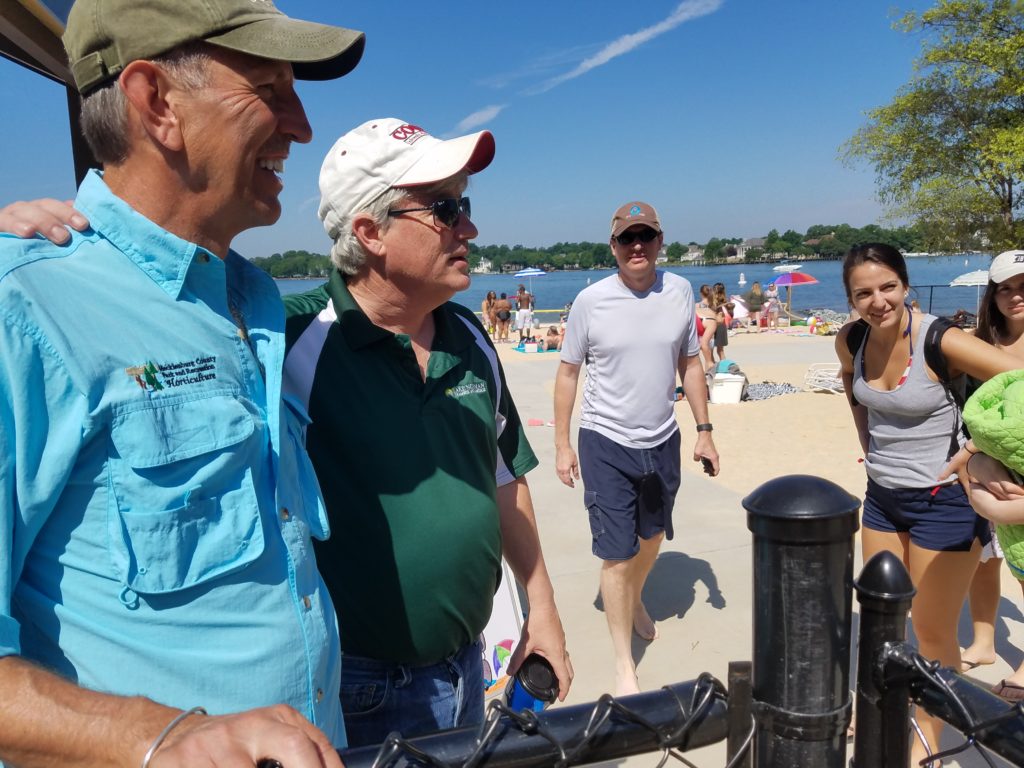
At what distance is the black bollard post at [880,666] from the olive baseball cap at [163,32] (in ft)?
4.23

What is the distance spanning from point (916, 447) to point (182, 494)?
304 centimetres

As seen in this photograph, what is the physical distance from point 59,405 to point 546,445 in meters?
7.71

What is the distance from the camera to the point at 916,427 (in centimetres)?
318

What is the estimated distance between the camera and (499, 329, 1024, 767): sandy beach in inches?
154

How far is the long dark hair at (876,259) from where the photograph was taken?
3293 millimetres

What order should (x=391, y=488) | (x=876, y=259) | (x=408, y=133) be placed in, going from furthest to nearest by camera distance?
→ (x=876, y=259) → (x=408, y=133) → (x=391, y=488)

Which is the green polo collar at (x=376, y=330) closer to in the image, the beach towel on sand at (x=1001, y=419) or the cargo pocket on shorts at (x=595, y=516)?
the beach towel on sand at (x=1001, y=419)

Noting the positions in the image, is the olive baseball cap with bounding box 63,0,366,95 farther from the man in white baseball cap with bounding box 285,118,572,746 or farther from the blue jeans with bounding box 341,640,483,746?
the blue jeans with bounding box 341,640,483,746

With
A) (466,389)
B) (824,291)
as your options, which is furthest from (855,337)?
(824,291)

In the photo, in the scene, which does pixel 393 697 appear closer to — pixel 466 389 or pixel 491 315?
pixel 466 389

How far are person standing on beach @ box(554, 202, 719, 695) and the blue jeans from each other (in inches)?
78.3

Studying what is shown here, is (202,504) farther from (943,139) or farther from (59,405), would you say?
(943,139)

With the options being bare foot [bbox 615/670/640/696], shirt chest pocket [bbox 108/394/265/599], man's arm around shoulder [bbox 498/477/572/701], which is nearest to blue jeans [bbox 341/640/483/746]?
man's arm around shoulder [bbox 498/477/572/701]

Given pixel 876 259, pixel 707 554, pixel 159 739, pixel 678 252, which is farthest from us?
pixel 678 252
